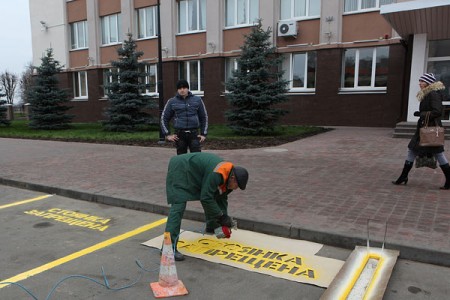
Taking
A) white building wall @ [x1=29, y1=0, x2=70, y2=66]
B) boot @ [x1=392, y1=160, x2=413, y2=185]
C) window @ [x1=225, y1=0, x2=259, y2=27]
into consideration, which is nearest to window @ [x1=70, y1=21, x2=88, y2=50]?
white building wall @ [x1=29, y1=0, x2=70, y2=66]

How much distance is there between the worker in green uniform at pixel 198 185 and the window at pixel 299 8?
1576 centimetres

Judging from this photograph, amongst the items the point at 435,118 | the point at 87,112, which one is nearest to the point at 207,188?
the point at 435,118

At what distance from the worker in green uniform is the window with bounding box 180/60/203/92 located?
58.5ft

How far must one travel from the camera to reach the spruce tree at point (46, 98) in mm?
19906

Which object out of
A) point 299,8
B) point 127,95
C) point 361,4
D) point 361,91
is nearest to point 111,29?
point 127,95

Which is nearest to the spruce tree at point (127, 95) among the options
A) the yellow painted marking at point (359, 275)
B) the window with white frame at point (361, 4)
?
the window with white frame at point (361, 4)

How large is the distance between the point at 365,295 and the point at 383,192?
131 inches

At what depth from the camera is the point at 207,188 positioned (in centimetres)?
381

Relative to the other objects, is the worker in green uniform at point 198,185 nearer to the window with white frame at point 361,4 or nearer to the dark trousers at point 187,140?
the dark trousers at point 187,140

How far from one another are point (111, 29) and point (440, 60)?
18933mm

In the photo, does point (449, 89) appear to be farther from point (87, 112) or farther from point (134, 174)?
point (87, 112)

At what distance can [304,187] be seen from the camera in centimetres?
673

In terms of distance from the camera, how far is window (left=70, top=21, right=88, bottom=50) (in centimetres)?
2616

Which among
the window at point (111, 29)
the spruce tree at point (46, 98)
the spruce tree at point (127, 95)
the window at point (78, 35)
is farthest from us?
the window at point (78, 35)
